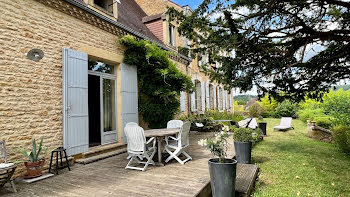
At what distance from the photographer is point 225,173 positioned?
2850mm

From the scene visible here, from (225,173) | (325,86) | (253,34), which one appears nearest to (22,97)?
(225,173)

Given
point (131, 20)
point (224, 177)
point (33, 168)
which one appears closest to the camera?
point (224, 177)

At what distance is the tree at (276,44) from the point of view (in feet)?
15.0

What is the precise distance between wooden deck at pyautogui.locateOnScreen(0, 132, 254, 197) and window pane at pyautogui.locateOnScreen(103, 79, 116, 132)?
1.93 m

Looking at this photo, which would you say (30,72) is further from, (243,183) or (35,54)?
(243,183)

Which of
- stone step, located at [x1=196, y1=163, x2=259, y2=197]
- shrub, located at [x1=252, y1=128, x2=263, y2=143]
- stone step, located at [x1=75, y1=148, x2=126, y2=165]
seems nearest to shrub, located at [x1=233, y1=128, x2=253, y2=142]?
stone step, located at [x1=196, y1=163, x2=259, y2=197]

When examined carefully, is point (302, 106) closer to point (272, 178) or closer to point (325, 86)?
point (325, 86)

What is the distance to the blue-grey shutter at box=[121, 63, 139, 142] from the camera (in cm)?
648

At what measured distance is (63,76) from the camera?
468cm

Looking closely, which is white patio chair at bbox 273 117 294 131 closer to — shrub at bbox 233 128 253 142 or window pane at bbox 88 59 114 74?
shrub at bbox 233 128 253 142

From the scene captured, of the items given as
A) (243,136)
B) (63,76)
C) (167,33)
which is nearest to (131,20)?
(167,33)

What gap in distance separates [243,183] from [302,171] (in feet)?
6.97

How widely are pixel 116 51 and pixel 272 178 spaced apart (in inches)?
212

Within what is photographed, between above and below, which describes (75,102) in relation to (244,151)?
above
